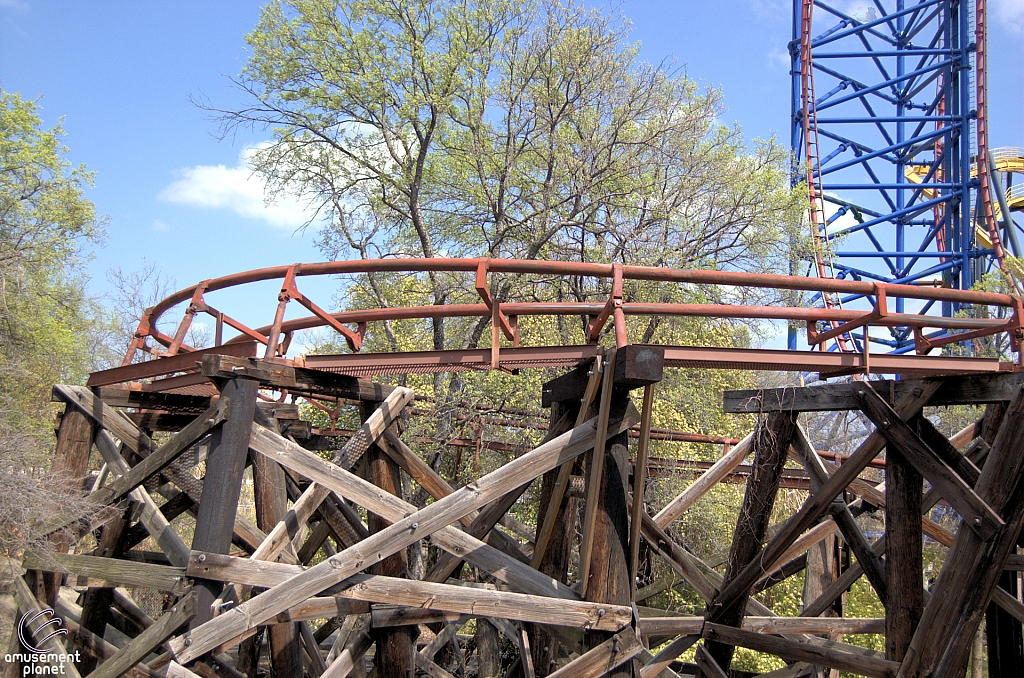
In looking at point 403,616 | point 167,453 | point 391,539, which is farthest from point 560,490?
point 167,453

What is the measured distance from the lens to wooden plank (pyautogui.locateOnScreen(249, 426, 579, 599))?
4508mm

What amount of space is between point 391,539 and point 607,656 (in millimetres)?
1282

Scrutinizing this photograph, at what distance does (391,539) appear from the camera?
4.29m

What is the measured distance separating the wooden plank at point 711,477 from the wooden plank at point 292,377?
8.59 feet

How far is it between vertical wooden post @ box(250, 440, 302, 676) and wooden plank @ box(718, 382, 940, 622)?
2.95 meters

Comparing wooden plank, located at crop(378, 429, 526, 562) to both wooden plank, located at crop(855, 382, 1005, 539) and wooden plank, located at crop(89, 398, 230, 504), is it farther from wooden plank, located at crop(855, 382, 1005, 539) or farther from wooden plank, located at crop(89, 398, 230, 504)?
wooden plank, located at crop(855, 382, 1005, 539)

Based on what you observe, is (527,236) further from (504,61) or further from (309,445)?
(309,445)

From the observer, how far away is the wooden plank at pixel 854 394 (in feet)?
14.5

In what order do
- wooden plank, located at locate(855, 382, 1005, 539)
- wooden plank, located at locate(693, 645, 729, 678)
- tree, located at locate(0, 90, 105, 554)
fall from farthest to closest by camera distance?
tree, located at locate(0, 90, 105, 554) → wooden plank, located at locate(693, 645, 729, 678) → wooden plank, located at locate(855, 382, 1005, 539)

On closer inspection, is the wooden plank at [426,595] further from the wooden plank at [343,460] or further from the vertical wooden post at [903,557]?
the vertical wooden post at [903,557]

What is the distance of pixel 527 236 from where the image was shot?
44.4ft

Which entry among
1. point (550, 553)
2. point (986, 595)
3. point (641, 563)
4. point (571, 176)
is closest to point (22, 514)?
point (550, 553)

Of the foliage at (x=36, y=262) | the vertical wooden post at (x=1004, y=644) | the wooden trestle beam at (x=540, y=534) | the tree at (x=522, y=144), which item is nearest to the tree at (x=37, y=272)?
the foliage at (x=36, y=262)

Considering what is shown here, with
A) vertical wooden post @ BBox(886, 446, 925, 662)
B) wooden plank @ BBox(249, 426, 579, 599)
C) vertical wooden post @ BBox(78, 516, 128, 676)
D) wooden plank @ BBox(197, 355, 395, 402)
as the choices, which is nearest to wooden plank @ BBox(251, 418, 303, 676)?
wooden plank @ BBox(197, 355, 395, 402)
